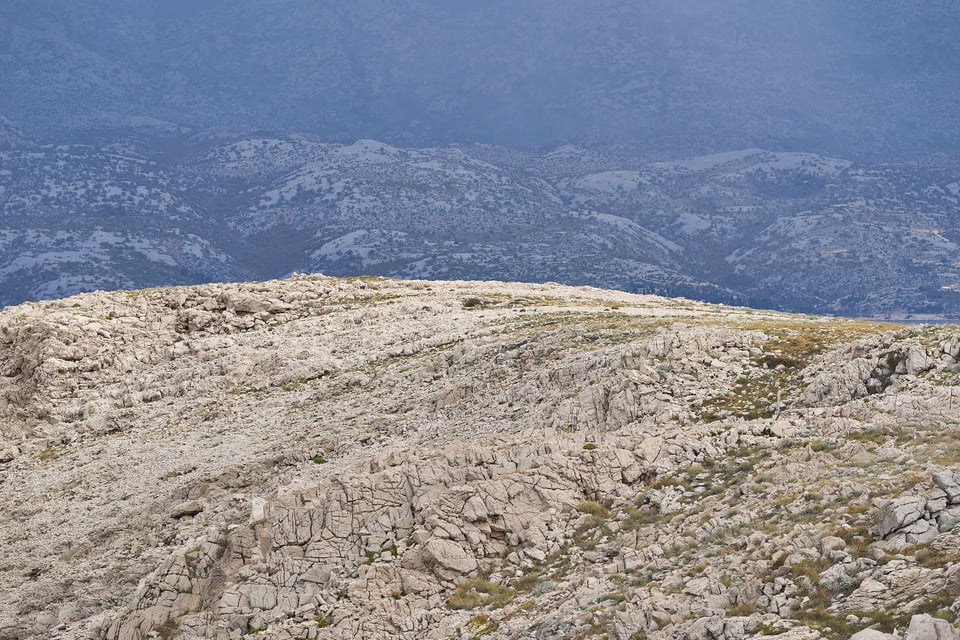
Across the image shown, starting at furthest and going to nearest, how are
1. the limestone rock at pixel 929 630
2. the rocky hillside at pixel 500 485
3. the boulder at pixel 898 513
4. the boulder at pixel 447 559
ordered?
1. the boulder at pixel 447 559
2. the rocky hillside at pixel 500 485
3. the boulder at pixel 898 513
4. the limestone rock at pixel 929 630

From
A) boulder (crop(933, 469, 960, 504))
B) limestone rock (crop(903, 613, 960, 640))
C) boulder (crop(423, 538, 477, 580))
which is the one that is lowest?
boulder (crop(423, 538, 477, 580))

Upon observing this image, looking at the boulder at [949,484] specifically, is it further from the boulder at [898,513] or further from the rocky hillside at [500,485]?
the boulder at [898,513]

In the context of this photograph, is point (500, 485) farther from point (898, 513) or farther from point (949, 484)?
point (949, 484)

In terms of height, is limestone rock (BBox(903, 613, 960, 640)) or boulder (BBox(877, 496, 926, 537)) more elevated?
boulder (BBox(877, 496, 926, 537))

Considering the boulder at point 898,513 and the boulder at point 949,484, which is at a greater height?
the boulder at point 949,484

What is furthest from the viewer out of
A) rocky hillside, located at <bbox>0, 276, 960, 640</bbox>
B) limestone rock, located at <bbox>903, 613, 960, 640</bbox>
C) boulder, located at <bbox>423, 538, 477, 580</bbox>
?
boulder, located at <bbox>423, 538, 477, 580</bbox>

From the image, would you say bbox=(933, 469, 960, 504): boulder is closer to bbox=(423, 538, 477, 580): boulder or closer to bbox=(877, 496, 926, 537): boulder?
bbox=(877, 496, 926, 537): boulder

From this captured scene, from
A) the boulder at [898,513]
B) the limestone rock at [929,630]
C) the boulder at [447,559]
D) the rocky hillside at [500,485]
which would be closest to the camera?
the limestone rock at [929,630]

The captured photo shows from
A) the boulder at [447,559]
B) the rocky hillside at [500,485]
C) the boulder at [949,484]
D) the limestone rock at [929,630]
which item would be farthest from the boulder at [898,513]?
the boulder at [447,559]

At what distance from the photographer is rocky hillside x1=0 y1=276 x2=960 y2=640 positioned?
87.5 ft

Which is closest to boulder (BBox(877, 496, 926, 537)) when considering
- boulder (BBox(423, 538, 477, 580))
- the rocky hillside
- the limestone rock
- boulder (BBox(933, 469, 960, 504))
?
the rocky hillside

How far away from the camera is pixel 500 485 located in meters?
35.5

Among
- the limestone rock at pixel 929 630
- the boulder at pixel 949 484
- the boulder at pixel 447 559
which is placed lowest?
the boulder at pixel 447 559

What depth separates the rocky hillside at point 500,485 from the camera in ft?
87.5
